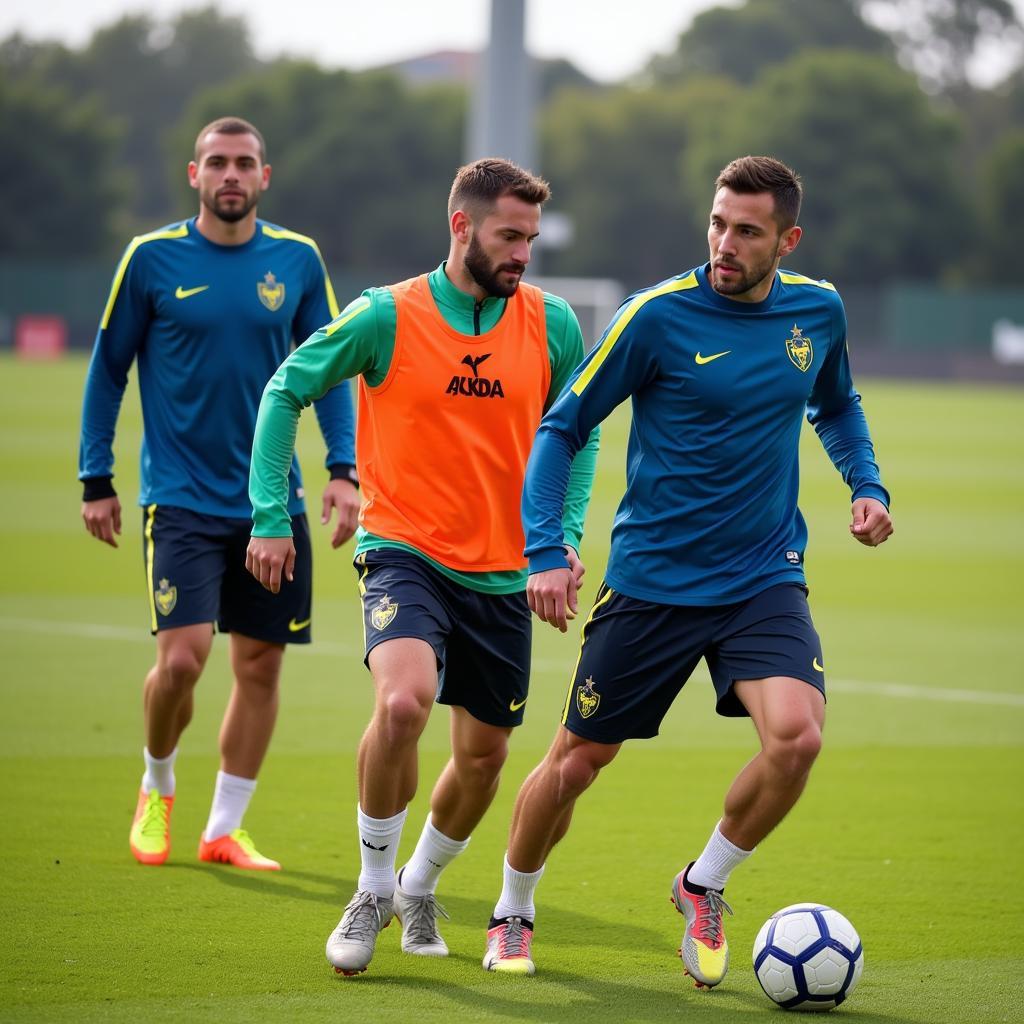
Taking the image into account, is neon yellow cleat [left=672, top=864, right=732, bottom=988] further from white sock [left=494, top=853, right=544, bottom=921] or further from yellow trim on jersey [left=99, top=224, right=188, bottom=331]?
yellow trim on jersey [left=99, top=224, right=188, bottom=331]

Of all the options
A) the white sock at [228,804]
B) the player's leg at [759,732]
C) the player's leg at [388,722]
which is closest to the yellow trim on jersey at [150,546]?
the white sock at [228,804]

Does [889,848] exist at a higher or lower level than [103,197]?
lower

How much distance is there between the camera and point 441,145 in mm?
82062

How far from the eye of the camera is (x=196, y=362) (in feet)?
22.3

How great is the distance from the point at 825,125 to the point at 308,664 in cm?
7261

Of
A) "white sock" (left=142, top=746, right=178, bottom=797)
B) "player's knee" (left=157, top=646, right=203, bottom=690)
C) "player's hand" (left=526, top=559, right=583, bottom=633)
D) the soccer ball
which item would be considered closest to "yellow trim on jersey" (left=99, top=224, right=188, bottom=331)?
"player's knee" (left=157, top=646, right=203, bottom=690)

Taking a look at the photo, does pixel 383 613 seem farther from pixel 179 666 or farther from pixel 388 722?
pixel 179 666

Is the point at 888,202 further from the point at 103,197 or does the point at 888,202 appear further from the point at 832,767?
the point at 832,767

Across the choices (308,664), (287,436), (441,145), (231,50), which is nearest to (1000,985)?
(287,436)

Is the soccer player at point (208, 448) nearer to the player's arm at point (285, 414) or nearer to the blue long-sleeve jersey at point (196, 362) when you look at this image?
the blue long-sleeve jersey at point (196, 362)

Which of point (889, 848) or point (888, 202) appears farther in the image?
point (888, 202)

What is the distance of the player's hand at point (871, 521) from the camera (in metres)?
5.51

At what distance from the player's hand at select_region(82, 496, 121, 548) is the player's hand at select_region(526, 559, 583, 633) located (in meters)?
2.32

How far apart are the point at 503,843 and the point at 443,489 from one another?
6.59 ft
